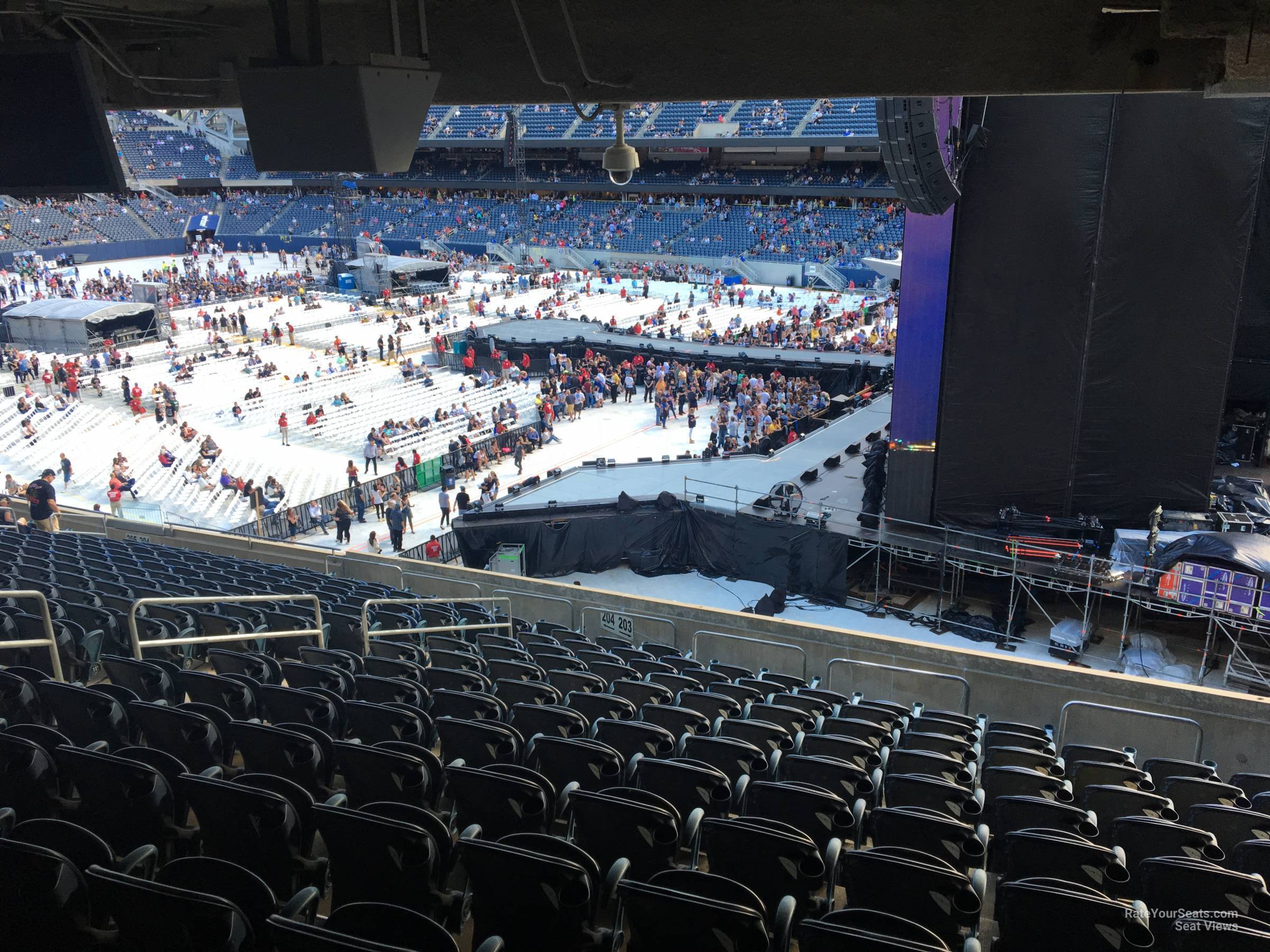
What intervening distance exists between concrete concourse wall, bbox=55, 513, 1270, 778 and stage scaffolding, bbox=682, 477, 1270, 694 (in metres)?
4.86

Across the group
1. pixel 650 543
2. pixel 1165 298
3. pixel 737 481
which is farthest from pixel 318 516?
pixel 1165 298

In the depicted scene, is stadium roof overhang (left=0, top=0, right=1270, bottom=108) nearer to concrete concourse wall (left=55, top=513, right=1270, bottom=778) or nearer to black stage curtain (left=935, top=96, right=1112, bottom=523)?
concrete concourse wall (left=55, top=513, right=1270, bottom=778)

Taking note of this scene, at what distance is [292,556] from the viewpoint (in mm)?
13773

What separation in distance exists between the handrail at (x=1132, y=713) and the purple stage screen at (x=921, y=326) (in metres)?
8.82

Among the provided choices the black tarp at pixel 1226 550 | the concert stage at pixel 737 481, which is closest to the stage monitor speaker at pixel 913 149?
the black tarp at pixel 1226 550

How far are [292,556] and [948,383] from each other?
1095cm

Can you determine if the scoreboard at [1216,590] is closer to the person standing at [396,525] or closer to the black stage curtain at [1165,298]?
the black stage curtain at [1165,298]

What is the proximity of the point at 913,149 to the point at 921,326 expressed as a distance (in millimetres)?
5975

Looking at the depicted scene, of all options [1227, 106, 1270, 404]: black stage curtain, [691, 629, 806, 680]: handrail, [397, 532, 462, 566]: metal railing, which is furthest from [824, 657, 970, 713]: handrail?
[1227, 106, 1270, 404]: black stage curtain

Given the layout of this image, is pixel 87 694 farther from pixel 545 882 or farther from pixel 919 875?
pixel 919 875

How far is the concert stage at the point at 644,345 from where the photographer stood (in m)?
30.2

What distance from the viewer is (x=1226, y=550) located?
1237 cm

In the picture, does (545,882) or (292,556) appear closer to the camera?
(545,882)

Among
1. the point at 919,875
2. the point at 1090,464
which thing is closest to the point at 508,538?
the point at 1090,464
